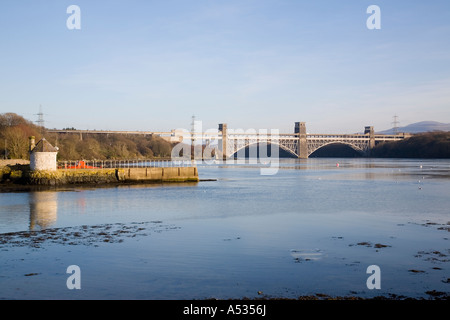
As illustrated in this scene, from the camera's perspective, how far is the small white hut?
43.0m

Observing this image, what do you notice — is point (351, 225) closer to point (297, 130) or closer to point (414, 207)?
point (414, 207)

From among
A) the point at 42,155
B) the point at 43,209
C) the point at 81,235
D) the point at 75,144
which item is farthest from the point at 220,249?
the point at 75,144

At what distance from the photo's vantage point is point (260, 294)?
10.8 metres

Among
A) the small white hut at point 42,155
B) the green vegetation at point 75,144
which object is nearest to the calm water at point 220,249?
the small white hut at point 42,155

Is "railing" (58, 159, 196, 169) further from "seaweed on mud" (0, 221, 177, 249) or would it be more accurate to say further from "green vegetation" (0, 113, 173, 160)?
"seaweed on mud" (0, 221, 177, 249)

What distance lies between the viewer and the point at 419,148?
159 m

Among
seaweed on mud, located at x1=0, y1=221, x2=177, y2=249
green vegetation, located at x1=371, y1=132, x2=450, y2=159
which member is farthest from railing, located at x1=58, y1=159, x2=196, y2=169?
green vegetation, located at x1=371, y1=132, x2=450, y2=159

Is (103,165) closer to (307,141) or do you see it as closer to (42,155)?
(42,155)

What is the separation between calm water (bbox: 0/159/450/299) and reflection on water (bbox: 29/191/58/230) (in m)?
0.05

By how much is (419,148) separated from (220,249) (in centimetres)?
15800

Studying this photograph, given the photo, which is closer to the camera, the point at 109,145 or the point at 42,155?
the point at 42,155

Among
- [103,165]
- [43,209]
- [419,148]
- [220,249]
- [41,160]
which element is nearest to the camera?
[220,249]

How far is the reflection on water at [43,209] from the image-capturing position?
21.4 m
